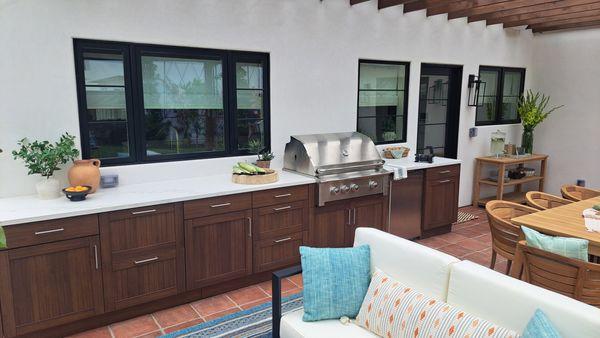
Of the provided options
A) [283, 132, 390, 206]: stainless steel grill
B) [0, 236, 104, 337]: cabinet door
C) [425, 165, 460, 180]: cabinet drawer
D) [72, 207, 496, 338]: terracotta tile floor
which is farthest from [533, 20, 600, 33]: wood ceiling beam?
[0, 236, 104, 337]: cabinet door

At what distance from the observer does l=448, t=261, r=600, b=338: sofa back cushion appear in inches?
65.9

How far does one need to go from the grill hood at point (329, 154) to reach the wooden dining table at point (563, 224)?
1.56 meters

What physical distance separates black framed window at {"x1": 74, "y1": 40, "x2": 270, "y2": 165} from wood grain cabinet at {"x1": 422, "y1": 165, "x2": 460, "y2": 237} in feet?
6.55

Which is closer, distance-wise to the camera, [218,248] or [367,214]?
[218,248]

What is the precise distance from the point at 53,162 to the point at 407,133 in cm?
408

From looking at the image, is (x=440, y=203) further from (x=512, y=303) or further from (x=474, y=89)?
(x=512, y=303)

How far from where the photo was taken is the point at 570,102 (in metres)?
6.52

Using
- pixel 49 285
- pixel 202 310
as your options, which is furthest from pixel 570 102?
pixel 49 285

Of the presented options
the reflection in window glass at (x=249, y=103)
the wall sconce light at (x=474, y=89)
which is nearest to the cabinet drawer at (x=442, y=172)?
the wall sconce light at (x=474, y=89)

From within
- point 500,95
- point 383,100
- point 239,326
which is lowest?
point 239,326

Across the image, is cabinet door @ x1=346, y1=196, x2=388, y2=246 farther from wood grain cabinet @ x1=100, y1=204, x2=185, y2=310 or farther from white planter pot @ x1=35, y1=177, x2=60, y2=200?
white planter pot @ x1=35, y1=177, x2=60, y2=200

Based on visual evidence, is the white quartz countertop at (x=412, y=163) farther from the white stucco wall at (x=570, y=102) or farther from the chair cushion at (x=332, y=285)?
the white stucco wall at (x=570, y=102)

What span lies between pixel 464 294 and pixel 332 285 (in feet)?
2.32

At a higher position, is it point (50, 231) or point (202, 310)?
point (50, 231)
